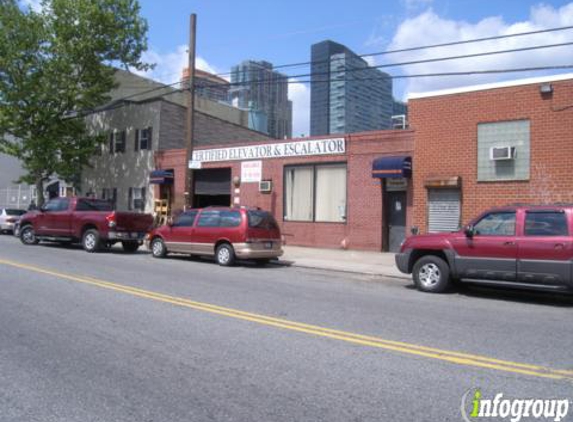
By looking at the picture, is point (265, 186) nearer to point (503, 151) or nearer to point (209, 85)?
point (209, 85)

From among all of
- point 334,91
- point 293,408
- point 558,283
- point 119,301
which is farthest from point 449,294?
point 334,91

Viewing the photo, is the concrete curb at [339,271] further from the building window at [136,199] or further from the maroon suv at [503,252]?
the building window at [136,199]

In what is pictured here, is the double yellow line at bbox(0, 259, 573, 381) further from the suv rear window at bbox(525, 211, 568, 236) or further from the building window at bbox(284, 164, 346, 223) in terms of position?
the building window at bbox(284, 164, 346, 223)

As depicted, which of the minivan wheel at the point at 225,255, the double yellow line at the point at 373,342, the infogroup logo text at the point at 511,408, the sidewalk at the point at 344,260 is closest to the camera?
the infogroup logo text at the point at 511,408

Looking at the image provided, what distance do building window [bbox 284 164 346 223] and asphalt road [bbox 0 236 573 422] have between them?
922cm

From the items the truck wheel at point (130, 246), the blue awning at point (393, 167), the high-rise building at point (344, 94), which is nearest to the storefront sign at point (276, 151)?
the high-rise building at point (344, 94)

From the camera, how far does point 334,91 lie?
796 inches

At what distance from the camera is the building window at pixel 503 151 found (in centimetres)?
1520

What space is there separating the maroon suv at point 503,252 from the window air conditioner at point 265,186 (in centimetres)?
1099

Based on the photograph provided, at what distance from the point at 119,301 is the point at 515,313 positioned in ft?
21.8

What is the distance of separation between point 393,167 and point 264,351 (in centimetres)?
1238

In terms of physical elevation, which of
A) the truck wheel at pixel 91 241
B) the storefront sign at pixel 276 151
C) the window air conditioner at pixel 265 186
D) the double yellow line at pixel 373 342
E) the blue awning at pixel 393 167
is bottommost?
the double yellow line at pixel 373 342

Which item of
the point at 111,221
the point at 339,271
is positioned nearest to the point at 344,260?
the point at 339,271

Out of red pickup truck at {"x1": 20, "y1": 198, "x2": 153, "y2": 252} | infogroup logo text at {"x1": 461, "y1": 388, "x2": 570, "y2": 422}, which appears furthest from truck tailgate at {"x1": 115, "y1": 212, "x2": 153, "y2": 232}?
infogroup logo text at {"x1": 461, "y1": 388, "x2": 570, "y2": 422}
